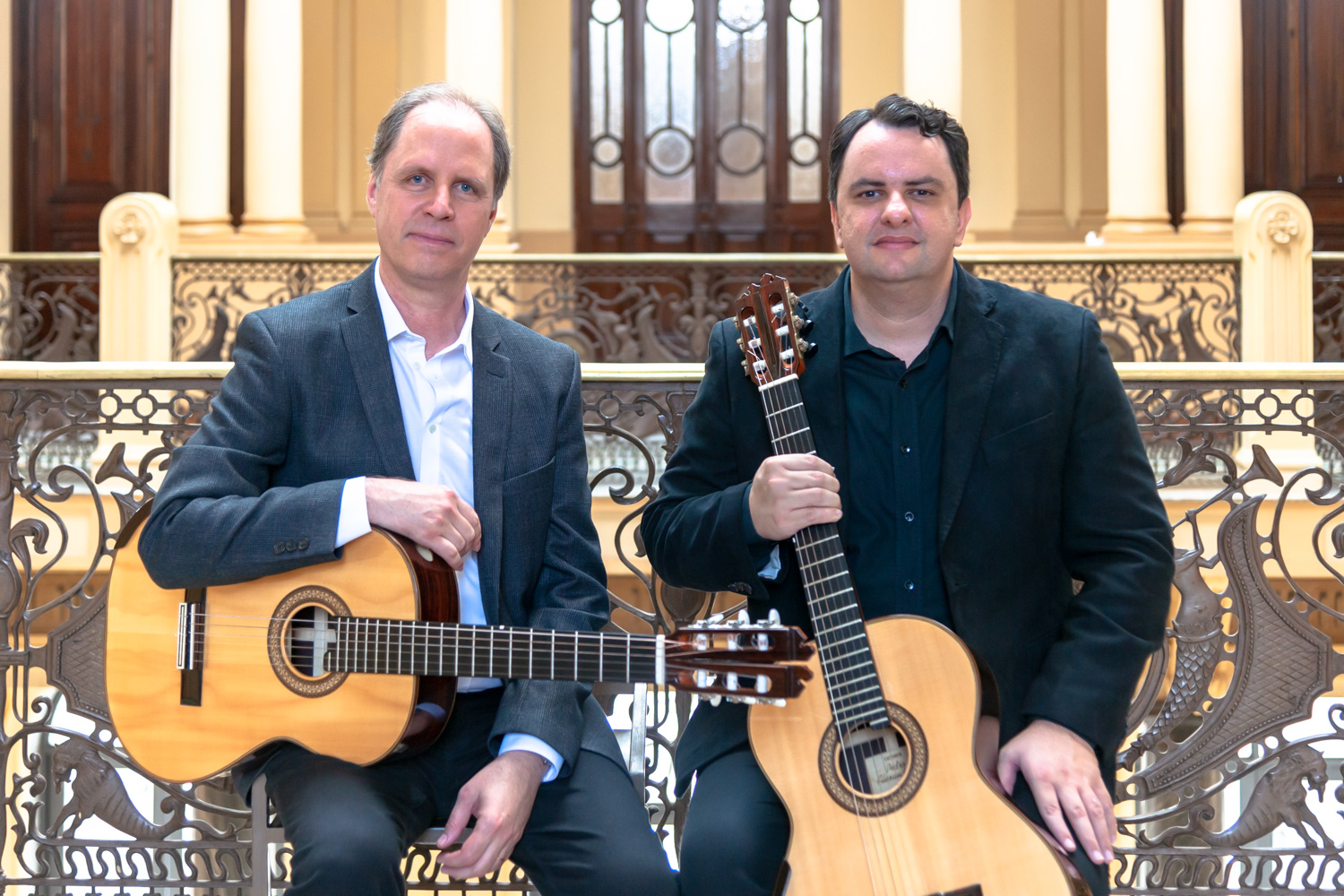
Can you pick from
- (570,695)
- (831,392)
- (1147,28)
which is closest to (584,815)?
(570,695)

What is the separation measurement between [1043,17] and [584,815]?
35.9 feet

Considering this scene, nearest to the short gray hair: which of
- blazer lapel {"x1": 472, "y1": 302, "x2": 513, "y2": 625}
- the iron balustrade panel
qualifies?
blazer lapel {"x1": 472, "y1": 302, "x2": 513, "y2": 625}

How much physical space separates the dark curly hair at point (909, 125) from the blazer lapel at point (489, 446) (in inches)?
26.5

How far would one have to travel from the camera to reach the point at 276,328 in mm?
2297

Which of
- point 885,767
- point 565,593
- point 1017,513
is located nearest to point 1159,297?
point 1017,513

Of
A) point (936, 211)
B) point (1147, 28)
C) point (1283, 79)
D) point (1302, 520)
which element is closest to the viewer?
point (936, 211)

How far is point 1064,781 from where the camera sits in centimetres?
198

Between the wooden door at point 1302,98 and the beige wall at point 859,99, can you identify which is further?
the beige wall at point 859,99

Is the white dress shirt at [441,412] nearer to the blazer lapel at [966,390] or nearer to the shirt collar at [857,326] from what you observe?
the shirt collar at [857,326]

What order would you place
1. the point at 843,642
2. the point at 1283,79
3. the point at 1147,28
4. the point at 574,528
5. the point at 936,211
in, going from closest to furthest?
the point at 843,642
the point at 936,211
the point at 574,528
the point at 1147,28
the point at 1283,79

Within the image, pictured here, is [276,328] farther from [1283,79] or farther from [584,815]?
[1283,79]

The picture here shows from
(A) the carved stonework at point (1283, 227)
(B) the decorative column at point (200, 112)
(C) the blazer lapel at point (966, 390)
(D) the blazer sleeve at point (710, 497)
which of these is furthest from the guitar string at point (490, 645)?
(B) the decorative column at point (200, 112)

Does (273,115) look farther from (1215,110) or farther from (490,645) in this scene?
(490,645)

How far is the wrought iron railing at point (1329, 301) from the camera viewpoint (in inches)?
326
